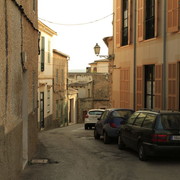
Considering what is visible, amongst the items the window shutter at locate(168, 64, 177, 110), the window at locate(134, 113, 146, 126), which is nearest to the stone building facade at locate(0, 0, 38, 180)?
the window at locate(134, 113, 146, 126)

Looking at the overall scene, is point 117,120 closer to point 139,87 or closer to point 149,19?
point 139,87

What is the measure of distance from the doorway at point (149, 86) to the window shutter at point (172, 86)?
77.5 inches

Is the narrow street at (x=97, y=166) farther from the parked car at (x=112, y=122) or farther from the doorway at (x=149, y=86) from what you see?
the doorway at (x=149, y=86)

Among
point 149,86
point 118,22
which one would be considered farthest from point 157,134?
point 118,22

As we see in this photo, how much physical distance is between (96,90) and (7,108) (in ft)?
154

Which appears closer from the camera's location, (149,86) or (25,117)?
(25,117)

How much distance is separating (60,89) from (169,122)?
26625mm

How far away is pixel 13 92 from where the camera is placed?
7828 mm

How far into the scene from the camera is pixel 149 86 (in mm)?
18969

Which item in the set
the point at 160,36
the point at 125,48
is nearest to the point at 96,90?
the point at 125,48

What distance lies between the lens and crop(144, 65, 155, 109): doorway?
18.5 metres

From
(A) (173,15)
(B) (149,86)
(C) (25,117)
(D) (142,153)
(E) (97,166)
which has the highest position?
(A) (173,15)

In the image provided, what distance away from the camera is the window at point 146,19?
18375 mm

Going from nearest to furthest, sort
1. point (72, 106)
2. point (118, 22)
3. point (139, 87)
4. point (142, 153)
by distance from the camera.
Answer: point (142, 153) < point (139, 87) < point (118, 22) < point (72, 106)
